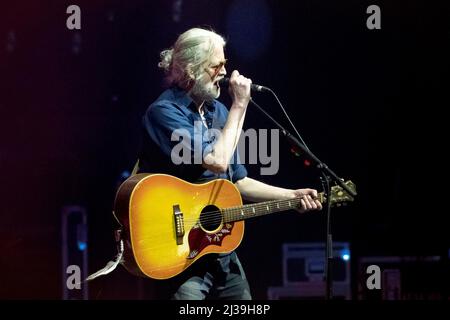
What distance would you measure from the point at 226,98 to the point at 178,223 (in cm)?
153

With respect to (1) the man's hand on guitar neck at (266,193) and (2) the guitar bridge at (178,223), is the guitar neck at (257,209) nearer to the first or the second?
(1) the man's hand on guitar neck at (266,193)

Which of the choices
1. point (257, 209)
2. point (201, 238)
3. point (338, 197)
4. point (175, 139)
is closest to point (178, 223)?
point (201, 238)

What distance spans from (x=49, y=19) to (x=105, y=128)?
2.50 feet

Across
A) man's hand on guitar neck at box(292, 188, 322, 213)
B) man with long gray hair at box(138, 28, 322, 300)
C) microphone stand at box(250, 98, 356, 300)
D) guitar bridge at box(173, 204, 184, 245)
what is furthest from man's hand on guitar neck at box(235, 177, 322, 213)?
guitar bridge at box(173, 204, 184, 245)

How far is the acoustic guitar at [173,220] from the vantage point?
9.93ft

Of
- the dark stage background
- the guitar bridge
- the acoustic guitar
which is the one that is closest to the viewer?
the acoustic guitar

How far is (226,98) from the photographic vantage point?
448 centimetres

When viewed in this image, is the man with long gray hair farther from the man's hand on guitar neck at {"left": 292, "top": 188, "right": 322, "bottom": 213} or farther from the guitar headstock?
the guitar headstock

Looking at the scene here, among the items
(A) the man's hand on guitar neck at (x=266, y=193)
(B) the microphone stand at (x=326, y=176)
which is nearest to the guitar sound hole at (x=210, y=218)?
(A) the man's hand on guitar neck at (x=266, y=193)

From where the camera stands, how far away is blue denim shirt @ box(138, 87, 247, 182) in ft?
10.5

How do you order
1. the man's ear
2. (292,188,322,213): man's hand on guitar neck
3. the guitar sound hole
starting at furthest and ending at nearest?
(292,188,322,213): man's hand on guitar neck, the man's ear, the guitar sound hole

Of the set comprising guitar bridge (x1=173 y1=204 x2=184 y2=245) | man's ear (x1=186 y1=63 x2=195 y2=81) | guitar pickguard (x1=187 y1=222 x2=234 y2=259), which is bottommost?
guitar pickguard (x1=187 y1=222 x2=234 y2=259)

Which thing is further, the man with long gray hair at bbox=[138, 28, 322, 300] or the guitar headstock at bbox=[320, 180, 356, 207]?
the guitar headstock at bbox=[320, 180, 356, 207]

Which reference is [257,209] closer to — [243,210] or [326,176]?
[243,210]
